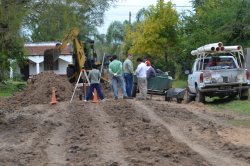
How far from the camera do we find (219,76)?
2233 cm

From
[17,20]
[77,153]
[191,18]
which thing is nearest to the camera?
[77,153]

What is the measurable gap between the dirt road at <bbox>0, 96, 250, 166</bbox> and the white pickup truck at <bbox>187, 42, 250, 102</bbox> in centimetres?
318

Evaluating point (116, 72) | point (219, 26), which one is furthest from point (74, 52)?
point (219, 26)

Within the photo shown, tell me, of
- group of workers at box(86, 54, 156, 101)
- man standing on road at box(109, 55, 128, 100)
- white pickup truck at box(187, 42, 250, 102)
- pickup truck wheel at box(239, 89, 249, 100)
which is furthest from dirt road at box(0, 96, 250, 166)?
pickup truck wheel at box(239, 89, 249, 100)

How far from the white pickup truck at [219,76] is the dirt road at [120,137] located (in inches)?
125

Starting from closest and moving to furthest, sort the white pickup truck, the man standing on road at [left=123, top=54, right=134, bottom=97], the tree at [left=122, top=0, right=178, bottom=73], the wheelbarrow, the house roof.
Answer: the white pickup truck < the man standing on road at [left=123, top=54, right=134, bottom=97] < the wheelbarrow < the tree at [left=122, top=0, right=178, bottom=73] < the house roof

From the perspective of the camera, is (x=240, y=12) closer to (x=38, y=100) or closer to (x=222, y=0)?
(x=222, y=0)

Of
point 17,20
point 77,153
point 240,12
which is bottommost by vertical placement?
point 77,153

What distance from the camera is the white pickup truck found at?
2231 cm

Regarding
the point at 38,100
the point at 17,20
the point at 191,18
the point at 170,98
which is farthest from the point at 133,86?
the point at 191,18

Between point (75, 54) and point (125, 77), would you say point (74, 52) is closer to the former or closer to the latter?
point (75, 54)

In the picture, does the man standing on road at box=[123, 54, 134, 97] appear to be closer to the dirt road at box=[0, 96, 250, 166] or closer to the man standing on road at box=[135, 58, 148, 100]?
the man standing on road at box=[135, 58, 148, 100]

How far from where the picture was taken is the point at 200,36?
38062mm

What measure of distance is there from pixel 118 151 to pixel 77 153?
776 millimetres
